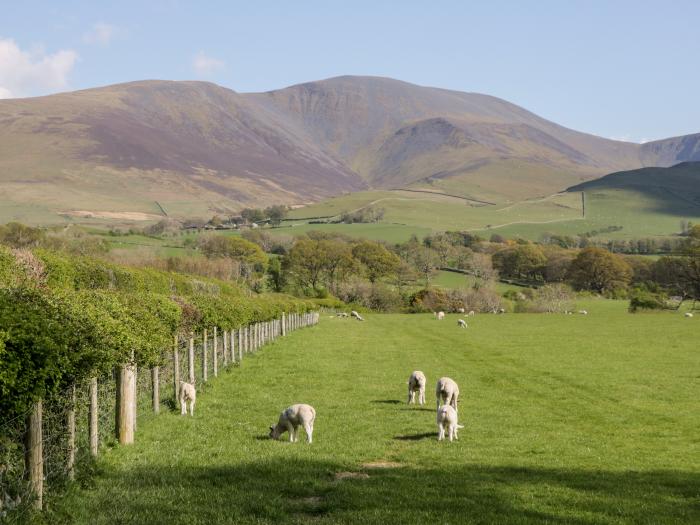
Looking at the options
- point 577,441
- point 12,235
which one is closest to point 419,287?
point 12,235

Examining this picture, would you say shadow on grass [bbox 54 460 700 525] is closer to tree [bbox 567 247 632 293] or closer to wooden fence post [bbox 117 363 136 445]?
wooden fence post [bbox 117 363 136 445]

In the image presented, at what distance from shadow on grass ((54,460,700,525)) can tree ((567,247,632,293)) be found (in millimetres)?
169781

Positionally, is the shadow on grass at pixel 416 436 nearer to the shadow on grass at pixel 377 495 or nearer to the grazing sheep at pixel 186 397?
the shadow on grass at pixel 377 495

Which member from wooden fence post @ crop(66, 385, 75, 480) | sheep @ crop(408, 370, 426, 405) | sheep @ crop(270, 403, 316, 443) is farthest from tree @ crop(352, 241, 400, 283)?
wooden fence post @ crop(66, 385, 75, 480)

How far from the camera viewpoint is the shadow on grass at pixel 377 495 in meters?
13.3

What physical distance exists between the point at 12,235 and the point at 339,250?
77280 millimetres

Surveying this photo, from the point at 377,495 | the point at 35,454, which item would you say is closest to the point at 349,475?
the point at 377,495

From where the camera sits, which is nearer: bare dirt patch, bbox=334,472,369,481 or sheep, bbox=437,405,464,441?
bare dirt patch, bbox=334,472,369,481

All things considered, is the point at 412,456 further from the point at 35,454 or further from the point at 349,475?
the point at 35,454

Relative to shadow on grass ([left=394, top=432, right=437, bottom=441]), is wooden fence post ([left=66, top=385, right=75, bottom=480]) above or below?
above

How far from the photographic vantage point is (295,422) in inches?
824

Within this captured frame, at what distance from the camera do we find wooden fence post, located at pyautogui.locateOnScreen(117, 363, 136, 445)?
19844 millimetres

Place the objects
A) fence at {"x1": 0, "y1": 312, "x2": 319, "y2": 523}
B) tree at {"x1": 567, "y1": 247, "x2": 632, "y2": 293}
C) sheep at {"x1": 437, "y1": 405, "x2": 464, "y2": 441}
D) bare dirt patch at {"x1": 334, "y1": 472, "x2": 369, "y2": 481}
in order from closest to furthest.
A: fence at {"x1": 0, "y1": 312, "x2": 319, "y2": 523}, bare dirt patch at {"x1": 334, "y1": 472, "x2": 369, "y2": 481}, sheep at {"x1": 437, "y1": 405, "x2": 464, "y2": 441}, tree at {"x1": 567, "y1": 247, "x2": 632, "y2": 293}

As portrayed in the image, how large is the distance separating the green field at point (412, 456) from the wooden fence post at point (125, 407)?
63 cm
